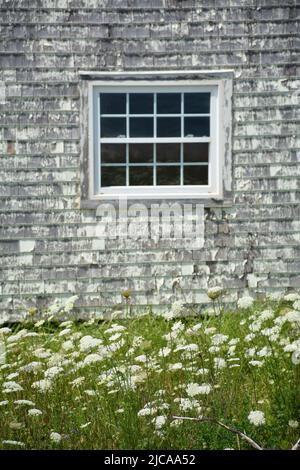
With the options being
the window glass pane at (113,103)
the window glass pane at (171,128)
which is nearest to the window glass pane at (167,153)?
the window glass pane at (171,128)

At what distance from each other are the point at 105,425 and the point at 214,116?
4.69 metres

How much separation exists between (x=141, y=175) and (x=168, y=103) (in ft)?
2.83

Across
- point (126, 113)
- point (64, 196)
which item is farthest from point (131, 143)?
point (64, 196)

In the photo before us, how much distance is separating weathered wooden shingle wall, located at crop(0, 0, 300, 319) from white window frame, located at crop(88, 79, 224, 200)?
0.17 meters

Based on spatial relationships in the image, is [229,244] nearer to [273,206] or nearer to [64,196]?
[273,206]

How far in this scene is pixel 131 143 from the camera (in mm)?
8430

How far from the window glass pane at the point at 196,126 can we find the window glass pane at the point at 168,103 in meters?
0.17

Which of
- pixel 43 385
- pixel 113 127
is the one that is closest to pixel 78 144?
pixel 113 127

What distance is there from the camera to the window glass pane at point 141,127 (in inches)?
332

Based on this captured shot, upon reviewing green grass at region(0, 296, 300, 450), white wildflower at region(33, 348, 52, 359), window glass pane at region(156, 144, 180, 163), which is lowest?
green grass at region(0, 296, 300, 450)

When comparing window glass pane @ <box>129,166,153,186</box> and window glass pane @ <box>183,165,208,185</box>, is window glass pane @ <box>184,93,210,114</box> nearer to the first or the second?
window glass pane @ <box>183,165,208,185</box>

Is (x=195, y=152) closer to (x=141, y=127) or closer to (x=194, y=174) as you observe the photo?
(x=194, y=174)

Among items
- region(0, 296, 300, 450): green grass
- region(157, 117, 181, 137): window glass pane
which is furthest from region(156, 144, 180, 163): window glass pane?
region(0, 296, 300, 450): green grass

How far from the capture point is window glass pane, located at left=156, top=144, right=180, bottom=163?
8.45 metres
